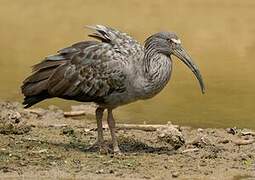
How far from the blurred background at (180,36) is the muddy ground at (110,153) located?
1.18m

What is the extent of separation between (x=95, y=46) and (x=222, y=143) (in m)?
2.34

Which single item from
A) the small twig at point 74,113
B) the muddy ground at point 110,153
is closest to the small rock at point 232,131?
the muddy ground at point 110,153

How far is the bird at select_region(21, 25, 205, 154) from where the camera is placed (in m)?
10.5

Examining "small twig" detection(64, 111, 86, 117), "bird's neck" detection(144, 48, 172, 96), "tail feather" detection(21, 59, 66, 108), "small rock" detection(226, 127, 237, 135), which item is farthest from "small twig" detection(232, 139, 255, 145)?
"small twig" detection(64, 111, 86, 117)

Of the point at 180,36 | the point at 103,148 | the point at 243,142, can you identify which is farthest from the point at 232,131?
the point at 180,36

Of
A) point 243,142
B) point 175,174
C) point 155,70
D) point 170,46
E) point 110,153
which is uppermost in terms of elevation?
point 170,46

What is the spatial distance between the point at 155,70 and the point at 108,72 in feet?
1.88

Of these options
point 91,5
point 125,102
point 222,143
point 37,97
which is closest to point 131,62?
point 125,102

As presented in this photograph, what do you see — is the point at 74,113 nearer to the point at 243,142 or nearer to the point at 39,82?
the point at 39,82

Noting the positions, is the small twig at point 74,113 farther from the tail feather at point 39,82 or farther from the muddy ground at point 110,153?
the tail feather at point 39,82

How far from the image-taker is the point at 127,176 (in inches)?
370

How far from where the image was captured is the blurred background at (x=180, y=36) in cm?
1457

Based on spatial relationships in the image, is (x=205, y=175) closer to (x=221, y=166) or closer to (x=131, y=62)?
(x=221, y=166)

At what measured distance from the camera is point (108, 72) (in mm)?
10523
